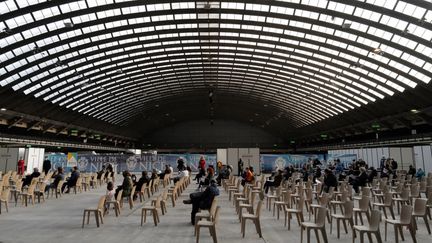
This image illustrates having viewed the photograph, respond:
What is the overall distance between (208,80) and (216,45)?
14.5m

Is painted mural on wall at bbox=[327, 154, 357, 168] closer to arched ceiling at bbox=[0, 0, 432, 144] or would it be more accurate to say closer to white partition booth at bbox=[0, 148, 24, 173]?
arched ceiling at bbox=[0, 0, 432, 144]

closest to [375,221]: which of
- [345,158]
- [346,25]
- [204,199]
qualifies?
[204,199]

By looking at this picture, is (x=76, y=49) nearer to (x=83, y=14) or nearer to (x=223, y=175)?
(x=83, y=14)

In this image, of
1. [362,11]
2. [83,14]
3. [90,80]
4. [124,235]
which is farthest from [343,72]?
[124,235]

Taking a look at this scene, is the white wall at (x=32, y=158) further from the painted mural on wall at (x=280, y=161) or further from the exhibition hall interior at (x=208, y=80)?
the painted mural on wall at (x=280, y=161)

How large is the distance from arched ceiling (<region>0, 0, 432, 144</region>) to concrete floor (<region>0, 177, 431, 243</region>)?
16585mm

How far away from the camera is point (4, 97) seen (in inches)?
1310

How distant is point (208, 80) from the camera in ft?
161

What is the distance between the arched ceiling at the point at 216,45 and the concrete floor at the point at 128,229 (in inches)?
653

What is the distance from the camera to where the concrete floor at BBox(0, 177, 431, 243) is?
8.78m

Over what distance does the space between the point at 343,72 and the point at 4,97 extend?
37.9 metres

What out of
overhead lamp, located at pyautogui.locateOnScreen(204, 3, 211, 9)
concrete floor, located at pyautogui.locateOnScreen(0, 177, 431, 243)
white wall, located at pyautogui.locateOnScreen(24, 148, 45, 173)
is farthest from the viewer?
white wall, located at pyautogui.locateOnScreen(24, 148, 45, 173)

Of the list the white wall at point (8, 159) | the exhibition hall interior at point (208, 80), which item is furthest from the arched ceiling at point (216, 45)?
the white wall at point (8, 159)

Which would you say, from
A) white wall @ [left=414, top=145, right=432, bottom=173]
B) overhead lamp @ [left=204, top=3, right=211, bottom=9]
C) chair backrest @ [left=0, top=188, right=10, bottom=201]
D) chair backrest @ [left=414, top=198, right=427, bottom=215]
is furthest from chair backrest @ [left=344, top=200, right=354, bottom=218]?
white wall @ [left=414, top=145, right=432, bottom=173]
